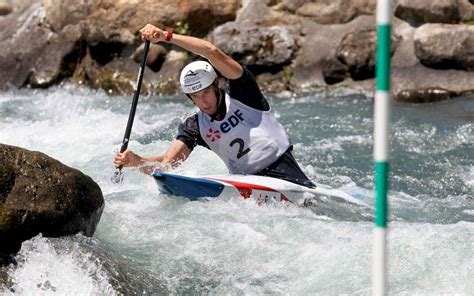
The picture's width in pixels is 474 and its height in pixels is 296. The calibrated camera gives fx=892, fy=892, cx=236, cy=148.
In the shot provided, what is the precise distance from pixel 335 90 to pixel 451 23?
167cm

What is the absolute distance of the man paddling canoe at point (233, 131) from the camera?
591 centimetres

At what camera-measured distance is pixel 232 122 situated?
612 centimetres

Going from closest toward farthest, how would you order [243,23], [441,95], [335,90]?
[441,95] → [335,90] → [243,23]

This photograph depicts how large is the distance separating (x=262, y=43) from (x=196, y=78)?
18.5 ft

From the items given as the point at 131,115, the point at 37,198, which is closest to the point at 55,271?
the point at 37,198

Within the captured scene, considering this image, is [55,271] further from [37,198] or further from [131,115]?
[131,115]

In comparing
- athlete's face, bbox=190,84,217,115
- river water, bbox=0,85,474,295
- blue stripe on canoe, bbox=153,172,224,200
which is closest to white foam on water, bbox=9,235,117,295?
river water, bbox=0,85,474,295

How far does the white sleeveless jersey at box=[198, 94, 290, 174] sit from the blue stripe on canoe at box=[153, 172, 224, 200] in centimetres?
30

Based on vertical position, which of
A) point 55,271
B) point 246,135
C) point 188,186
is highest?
point 55,271

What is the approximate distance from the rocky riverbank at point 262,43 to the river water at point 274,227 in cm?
101

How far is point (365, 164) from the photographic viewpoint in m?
7.96

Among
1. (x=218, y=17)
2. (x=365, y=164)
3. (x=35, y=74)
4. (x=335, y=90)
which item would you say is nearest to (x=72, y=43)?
(x=35, y=74)

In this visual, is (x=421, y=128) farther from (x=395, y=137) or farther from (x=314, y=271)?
(x=314, y=271)

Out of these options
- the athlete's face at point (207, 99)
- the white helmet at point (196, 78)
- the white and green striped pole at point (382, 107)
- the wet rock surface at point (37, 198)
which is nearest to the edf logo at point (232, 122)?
the athlete's face at point (207, 99)
